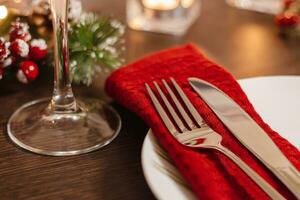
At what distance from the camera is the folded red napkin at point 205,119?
0.36 meters

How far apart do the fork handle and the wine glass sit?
0.13 metres

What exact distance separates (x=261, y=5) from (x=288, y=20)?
0.10 m

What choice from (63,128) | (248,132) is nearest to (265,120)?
(248,132)

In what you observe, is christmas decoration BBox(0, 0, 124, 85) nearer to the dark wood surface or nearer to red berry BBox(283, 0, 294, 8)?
the dark wood surface

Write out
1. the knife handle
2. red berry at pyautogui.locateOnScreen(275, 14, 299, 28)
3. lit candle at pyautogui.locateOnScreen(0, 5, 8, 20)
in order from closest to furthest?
the knife handle
lit candle at pyautogui.locateOnScreen(0, 5, 8, 20)
red berry at pyautogui.locateOnScreen(275, 14, 299, 28)

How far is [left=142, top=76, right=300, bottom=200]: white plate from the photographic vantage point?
367 millimetres

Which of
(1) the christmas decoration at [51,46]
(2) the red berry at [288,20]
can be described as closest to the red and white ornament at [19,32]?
(1) the christmas decoration at [51,46]

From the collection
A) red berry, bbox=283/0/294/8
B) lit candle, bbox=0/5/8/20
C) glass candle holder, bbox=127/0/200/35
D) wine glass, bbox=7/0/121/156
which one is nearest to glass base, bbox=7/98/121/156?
wine glass, bbox=7/0/121/156

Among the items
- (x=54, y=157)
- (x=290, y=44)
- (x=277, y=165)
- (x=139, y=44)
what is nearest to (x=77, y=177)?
(x=54, y=157)

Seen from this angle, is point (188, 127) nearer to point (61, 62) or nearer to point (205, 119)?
point (205, 119)

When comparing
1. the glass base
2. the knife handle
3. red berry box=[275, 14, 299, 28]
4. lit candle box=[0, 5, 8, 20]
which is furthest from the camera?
red berry box=[275, 14, 299, 28]

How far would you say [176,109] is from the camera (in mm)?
456

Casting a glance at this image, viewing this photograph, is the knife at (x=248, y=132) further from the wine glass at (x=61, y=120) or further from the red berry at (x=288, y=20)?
the red berry at (x=288, y=20)

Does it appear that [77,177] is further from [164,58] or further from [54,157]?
[164,58]
